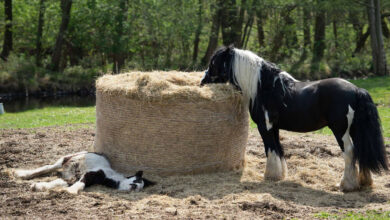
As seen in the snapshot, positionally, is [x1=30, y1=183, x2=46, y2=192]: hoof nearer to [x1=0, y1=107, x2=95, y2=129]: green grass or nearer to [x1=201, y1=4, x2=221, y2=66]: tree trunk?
[x1=0, y1=107, x2=95, y2=129]: green grass

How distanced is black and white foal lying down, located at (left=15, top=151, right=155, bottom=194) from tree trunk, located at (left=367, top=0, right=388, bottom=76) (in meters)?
19.1

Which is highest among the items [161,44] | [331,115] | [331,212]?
[161,44]

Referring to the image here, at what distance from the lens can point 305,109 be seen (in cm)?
639

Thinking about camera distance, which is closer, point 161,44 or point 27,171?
point 27,171

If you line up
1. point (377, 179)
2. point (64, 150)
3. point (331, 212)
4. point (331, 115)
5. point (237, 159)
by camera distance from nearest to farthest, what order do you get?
point (331, 212)
point (331, 115)
point (377, 179)
point (237, 159)
point (64, 150)

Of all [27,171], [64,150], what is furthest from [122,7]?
[27,171]

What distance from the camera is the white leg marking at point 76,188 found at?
5.80 metres

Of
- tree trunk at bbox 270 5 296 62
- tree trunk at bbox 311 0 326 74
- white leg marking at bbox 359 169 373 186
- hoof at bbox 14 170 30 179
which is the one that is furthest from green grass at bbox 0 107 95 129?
tree trunk at bbox 311 0 326 74

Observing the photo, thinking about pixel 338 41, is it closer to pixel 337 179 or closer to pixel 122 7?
pixel 122 7

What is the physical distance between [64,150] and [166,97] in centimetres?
318

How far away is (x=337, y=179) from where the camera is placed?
6.82 m

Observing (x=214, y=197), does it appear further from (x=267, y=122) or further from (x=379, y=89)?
(x=379, y=89)

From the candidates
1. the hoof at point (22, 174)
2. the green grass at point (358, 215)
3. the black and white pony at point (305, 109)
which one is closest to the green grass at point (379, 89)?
the black and white pony at point (305, 109)

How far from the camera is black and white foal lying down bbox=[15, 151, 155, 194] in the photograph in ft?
20.0
